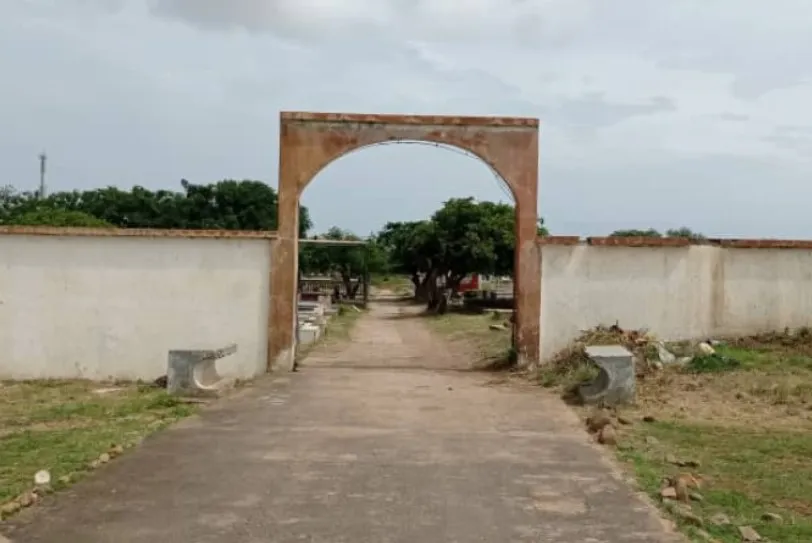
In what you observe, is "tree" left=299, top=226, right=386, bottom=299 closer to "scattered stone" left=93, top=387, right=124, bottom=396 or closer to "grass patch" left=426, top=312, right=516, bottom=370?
"grass patch" left=426, top=312, right=516, bottom=370

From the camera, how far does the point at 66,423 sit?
10516 mm

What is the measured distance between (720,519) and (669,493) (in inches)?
23.4

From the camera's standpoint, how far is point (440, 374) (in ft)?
51.1

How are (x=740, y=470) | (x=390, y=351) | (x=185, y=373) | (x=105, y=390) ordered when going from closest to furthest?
(x=740, y=470) < (x=185, y=373) < (x=105, y=390) < (x=390, y=351)

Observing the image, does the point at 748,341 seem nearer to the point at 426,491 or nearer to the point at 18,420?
the point at 426,491

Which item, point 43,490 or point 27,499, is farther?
point 43,490

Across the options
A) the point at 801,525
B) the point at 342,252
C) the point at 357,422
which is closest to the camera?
the point at 801,525

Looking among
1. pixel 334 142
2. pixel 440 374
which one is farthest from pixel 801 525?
pixel 334 142

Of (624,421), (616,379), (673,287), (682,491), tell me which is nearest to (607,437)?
(624,421)

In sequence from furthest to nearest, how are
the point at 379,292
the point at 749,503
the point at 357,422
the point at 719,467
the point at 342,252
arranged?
the point at 379,292 < the point at 342,252 < the point at 357,422 < the point at 719,467 < the point at 749,503

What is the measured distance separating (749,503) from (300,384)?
26.1ft

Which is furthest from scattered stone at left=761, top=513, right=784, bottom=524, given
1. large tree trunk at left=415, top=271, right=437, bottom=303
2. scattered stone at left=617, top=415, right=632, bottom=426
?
large tree trunk at left=415, top=271, right=437, bottom=303

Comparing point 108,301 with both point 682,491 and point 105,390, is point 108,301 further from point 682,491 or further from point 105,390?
point 682,491

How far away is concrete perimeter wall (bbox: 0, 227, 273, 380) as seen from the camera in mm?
14727
